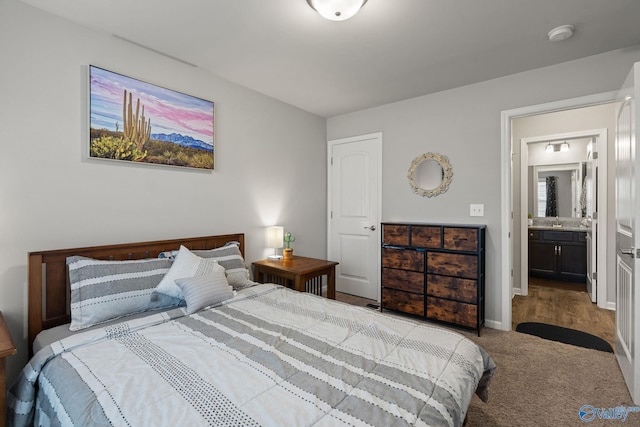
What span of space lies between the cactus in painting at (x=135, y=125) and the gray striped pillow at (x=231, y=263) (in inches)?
39.1

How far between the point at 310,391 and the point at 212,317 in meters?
1.00

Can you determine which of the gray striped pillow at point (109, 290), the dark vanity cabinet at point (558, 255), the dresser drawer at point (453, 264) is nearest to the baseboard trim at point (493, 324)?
the dresser drawer at point (453, 264)

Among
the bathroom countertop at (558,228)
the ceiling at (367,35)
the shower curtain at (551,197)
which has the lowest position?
the bathroom countertop at (558,228)

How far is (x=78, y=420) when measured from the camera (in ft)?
3.50

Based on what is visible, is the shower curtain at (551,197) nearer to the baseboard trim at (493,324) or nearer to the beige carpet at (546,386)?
the baseboard trim at (493,324)

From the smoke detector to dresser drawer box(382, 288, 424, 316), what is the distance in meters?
2.48

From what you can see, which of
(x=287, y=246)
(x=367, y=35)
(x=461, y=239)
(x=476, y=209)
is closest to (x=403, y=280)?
(x=461, y=239)

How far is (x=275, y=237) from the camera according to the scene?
3471 millimetres

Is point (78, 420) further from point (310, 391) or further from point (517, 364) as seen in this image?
point (517, 364)

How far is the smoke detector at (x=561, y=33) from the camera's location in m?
2.18

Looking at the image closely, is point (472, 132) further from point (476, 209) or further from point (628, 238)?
point (628, 238)

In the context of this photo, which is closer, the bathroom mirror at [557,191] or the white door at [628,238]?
the white door at [628,238]

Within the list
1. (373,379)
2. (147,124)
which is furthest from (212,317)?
(147,124)

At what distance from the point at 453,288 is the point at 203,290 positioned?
236cm
